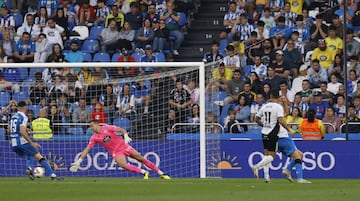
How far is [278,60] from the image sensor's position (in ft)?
107

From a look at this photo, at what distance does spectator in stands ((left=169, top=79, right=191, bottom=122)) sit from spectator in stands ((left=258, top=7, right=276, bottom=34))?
480 cm


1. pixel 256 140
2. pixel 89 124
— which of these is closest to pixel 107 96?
pixel 89 124

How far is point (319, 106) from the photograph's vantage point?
3112 cm

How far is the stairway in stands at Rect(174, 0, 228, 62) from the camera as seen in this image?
35094mm

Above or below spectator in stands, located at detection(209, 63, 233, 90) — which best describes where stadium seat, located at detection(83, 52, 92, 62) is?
above

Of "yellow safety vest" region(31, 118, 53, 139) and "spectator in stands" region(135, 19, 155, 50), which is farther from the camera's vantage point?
"spectator in stands" region(135, 19, 155, 50)

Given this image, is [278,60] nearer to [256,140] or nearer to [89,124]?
[256,140]

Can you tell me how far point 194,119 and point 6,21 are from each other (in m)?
8.97

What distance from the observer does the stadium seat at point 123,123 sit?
30.1 m

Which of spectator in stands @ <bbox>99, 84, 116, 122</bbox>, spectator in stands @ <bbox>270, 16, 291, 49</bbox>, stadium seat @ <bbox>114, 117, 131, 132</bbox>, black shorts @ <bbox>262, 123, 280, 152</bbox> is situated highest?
spectator in stands @ <bbox>270, 16, 291, 49</bbox>

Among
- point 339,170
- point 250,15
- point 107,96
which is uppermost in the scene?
point 250,15

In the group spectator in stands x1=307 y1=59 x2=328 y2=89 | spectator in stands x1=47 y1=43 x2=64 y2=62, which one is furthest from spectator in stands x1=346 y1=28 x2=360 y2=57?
spectator in stands x1=47 y1=43 x2=64 y2=62

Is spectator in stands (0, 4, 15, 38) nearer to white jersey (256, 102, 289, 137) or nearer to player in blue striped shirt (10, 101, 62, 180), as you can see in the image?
player in blue striped shirt (10, 101, 62, 180)

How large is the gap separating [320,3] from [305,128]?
6.25 m
